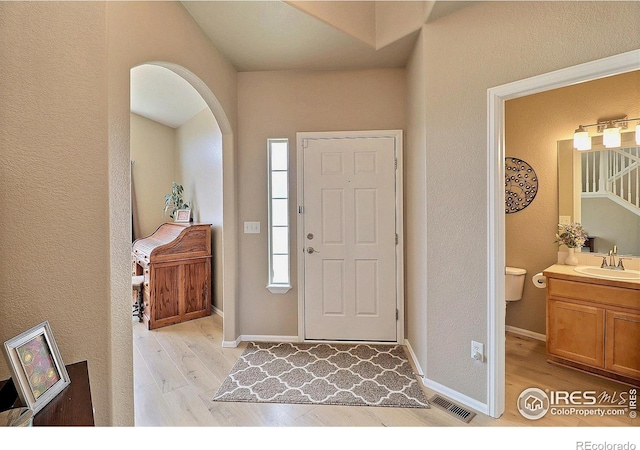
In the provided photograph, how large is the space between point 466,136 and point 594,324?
1.68 m

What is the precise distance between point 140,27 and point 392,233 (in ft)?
7.60

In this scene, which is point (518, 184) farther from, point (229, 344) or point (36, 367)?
point (36, 367)

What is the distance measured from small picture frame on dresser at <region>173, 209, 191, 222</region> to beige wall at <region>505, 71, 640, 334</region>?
12.6ft

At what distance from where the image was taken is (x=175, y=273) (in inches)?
137

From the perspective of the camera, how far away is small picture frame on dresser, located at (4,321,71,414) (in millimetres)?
920

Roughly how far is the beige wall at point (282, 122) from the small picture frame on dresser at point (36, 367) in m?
1.89

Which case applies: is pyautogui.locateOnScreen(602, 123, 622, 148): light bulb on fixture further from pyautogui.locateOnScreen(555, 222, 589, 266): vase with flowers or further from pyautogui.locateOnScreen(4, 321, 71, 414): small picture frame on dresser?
pyautogui.locateOnScreen(4, 321, 71, 414): small picture frame on dresser

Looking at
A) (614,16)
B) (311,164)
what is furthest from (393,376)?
(614,16)

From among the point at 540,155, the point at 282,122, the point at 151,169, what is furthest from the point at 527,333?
the point at 151,169

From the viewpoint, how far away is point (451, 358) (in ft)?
6.81

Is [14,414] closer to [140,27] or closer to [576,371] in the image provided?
[140,27]

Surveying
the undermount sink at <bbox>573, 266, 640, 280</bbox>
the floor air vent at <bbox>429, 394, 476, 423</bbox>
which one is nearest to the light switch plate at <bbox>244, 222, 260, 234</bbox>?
the floor air vent at <bbox>429, 394, 476, 423</bbox>

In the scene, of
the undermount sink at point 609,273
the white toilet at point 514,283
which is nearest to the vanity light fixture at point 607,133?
the undermount sink at point 609,273
